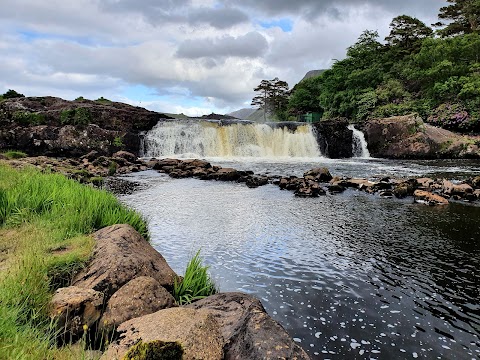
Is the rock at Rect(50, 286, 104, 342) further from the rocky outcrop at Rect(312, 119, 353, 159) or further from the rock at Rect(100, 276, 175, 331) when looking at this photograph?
the rocky outcrop at Rect(312, 119, 353, 159)

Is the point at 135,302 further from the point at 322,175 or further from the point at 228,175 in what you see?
the point at 322,175

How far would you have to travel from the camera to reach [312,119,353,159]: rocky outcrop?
3434cm

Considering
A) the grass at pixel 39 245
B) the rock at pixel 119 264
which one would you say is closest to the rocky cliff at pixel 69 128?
the grass at pixel 39 245

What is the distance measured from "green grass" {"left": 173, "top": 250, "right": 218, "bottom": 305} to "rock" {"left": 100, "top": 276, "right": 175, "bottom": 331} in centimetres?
67

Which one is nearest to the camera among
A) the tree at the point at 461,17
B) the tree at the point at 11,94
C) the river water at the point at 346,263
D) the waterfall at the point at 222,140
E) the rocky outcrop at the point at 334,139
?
the river water at the point at 346,263

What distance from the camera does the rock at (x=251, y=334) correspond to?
3164 millimetres

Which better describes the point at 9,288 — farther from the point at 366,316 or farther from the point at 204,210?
the point at 204,210

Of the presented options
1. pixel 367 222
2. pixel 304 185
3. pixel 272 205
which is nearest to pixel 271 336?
pixel 367 222

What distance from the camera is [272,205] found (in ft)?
43.3

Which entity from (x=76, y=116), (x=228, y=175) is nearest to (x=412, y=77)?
(x=228, y=175)

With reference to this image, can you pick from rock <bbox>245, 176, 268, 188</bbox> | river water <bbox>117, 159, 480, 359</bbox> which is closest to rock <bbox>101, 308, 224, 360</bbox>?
river water <bbox>117, 159, 480, 359</bbox>

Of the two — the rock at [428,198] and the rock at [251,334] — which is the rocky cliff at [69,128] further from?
the rock at [251,334]

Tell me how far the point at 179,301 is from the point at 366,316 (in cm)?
273

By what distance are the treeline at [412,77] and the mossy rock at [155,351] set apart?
3792 cm
